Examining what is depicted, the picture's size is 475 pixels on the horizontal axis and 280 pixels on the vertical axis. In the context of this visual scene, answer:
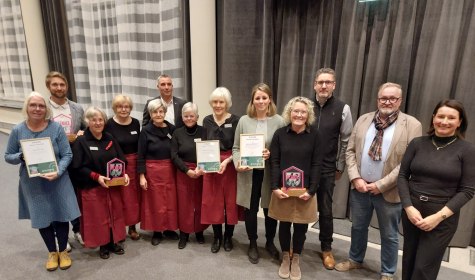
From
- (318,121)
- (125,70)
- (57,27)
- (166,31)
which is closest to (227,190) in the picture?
(318,121)

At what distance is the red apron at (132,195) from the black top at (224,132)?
28.9 inches

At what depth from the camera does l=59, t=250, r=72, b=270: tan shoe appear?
2418mm

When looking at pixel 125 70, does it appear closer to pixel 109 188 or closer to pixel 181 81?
pixel 181 81

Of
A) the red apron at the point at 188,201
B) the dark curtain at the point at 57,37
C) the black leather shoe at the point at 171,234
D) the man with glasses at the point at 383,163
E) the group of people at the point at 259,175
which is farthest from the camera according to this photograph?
the dark curtain at the point at 57,37

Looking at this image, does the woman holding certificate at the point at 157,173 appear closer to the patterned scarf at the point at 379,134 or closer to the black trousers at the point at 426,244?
the patterned scarf at the point at 379,134

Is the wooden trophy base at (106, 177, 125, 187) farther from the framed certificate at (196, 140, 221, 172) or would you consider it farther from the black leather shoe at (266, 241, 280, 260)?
the black leather shoe at (266, 241, 280, 260)

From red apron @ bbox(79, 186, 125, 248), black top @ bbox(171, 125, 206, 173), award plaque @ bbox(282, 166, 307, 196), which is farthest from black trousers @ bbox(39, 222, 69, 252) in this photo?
award plaque @ bbox(282, 166, 307, 196)

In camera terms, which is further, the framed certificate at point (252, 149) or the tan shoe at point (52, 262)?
the tan shoe at point (52, 262)

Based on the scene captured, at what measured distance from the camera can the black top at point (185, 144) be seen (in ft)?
8.00

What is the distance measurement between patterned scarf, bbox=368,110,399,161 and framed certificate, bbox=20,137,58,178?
2.24m

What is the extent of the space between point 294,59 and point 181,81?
1504 millimetres

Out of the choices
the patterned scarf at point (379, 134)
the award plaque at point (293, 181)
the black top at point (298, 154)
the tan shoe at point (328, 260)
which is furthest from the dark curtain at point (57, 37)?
the patterned scarf at point (379, 134)

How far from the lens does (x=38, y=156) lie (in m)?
2.08

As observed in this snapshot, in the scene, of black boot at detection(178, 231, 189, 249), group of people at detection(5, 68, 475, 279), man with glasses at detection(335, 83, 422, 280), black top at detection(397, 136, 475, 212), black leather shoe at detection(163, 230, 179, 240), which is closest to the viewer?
black top at detection(397, 136, 475, 212)
